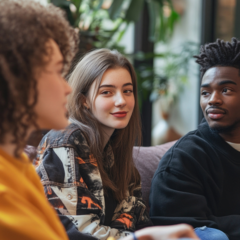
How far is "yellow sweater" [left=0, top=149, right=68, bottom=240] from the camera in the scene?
0.56 m

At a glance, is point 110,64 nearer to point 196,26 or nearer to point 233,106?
point 233,106

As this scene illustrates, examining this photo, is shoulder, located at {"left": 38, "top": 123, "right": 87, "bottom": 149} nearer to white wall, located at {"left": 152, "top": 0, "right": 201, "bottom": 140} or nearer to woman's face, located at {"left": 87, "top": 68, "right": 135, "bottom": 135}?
woman's face, located at {"left": 87, "top": 68, "right": 135, "bottom": 135}

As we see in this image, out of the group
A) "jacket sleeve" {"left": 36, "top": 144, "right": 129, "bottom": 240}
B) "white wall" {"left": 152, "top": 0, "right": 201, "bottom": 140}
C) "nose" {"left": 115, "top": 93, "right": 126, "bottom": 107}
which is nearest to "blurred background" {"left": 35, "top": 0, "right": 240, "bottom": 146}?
"white wall" {"left": 152, "top": 0, "right": 201, "bottom": 140}

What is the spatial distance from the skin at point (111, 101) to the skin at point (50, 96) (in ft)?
2.05

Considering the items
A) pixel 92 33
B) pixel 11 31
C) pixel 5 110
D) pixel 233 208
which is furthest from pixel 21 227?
pixel 92 33

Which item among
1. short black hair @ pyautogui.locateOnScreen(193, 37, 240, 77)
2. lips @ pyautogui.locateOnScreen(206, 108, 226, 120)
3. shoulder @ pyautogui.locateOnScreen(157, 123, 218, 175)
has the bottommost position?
shoulder @ pyautogui.locateOnScreen(157, 123, 218, 175)

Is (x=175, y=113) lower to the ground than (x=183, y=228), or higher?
lower

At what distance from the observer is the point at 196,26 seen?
3627 millimetres

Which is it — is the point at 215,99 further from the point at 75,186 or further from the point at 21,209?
the point at 21,209

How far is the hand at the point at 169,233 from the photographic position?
2.09ft

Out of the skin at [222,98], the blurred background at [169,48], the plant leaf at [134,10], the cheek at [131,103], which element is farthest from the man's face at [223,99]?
the blurred background at [169,48]

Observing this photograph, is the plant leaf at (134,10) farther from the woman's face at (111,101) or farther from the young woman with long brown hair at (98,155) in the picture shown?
the woman's face at (111,101)

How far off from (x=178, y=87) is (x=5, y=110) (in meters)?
3.30

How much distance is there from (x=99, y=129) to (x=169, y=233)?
0.79m
